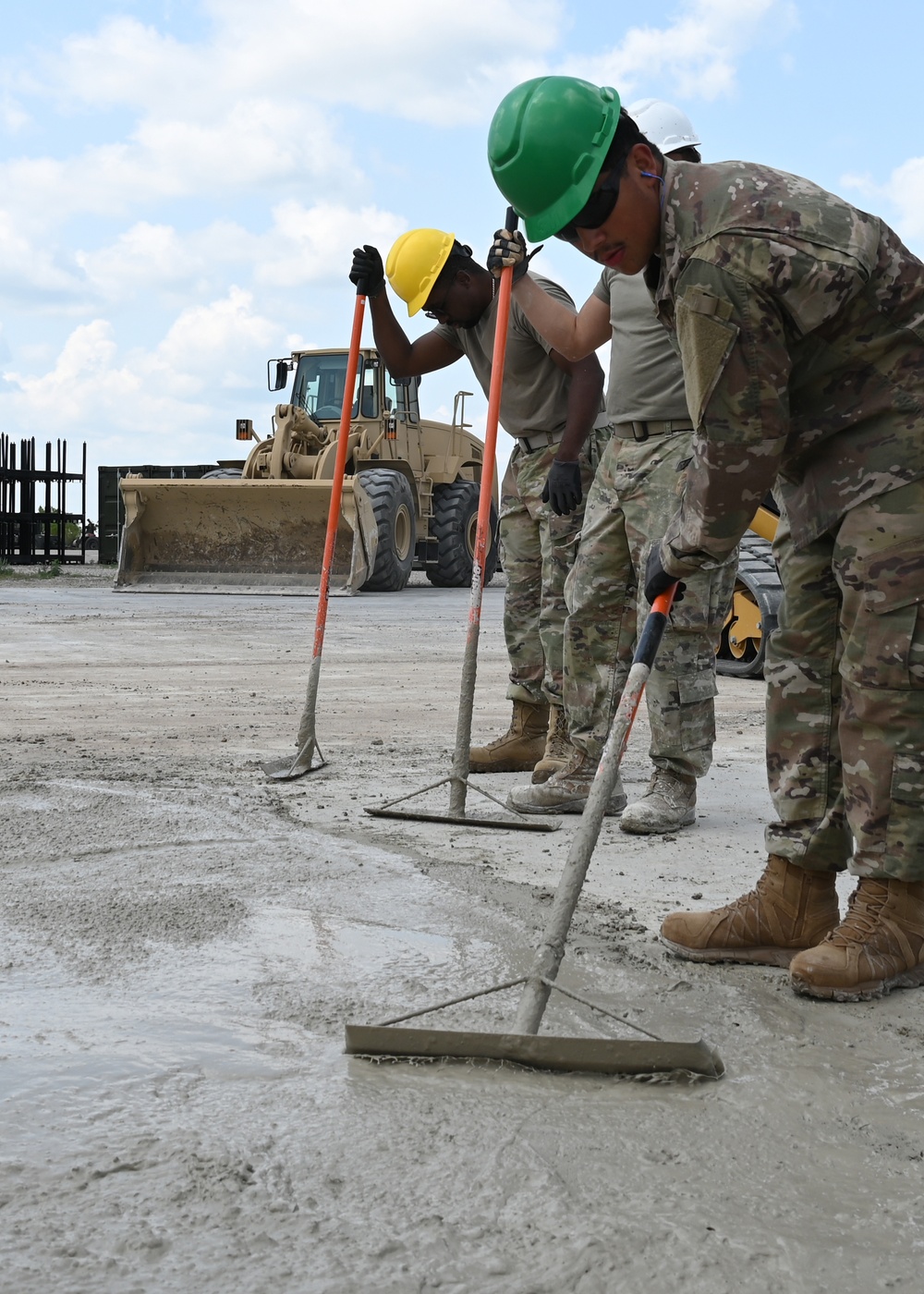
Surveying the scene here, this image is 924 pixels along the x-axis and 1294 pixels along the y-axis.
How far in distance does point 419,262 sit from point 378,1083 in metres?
3.08

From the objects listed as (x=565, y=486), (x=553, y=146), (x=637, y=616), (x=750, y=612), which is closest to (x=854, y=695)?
(x=553, y=146)

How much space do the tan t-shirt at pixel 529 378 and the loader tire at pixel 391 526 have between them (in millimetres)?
9594

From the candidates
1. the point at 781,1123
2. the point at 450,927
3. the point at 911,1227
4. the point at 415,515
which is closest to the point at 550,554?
the point at 450,927

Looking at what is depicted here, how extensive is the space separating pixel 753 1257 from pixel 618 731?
1.02 m

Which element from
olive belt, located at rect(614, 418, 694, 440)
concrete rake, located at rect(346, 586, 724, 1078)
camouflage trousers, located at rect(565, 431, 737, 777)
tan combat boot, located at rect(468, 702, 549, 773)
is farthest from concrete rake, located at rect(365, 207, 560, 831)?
concrete rake, located at rect(346, 586, 724, 1078)

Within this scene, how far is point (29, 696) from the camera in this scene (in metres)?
6.11

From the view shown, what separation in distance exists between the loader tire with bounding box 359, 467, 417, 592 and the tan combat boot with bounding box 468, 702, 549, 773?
952 centimetres

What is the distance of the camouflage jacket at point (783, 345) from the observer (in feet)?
6.96

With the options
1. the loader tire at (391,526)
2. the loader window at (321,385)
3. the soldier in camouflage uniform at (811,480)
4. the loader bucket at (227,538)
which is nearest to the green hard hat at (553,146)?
the soldier in camouflage uniform at (811,480)

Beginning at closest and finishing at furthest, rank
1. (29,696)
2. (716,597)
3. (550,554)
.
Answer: (716,597)
(550,554)
(29,696)

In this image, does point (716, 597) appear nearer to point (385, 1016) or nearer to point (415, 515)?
point (385, 1016)

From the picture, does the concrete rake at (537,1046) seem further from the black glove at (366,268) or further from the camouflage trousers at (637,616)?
the black glove at (366,268)

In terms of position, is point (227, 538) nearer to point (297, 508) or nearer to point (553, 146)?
point (297, 508)

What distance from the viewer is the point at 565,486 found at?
159 inches
